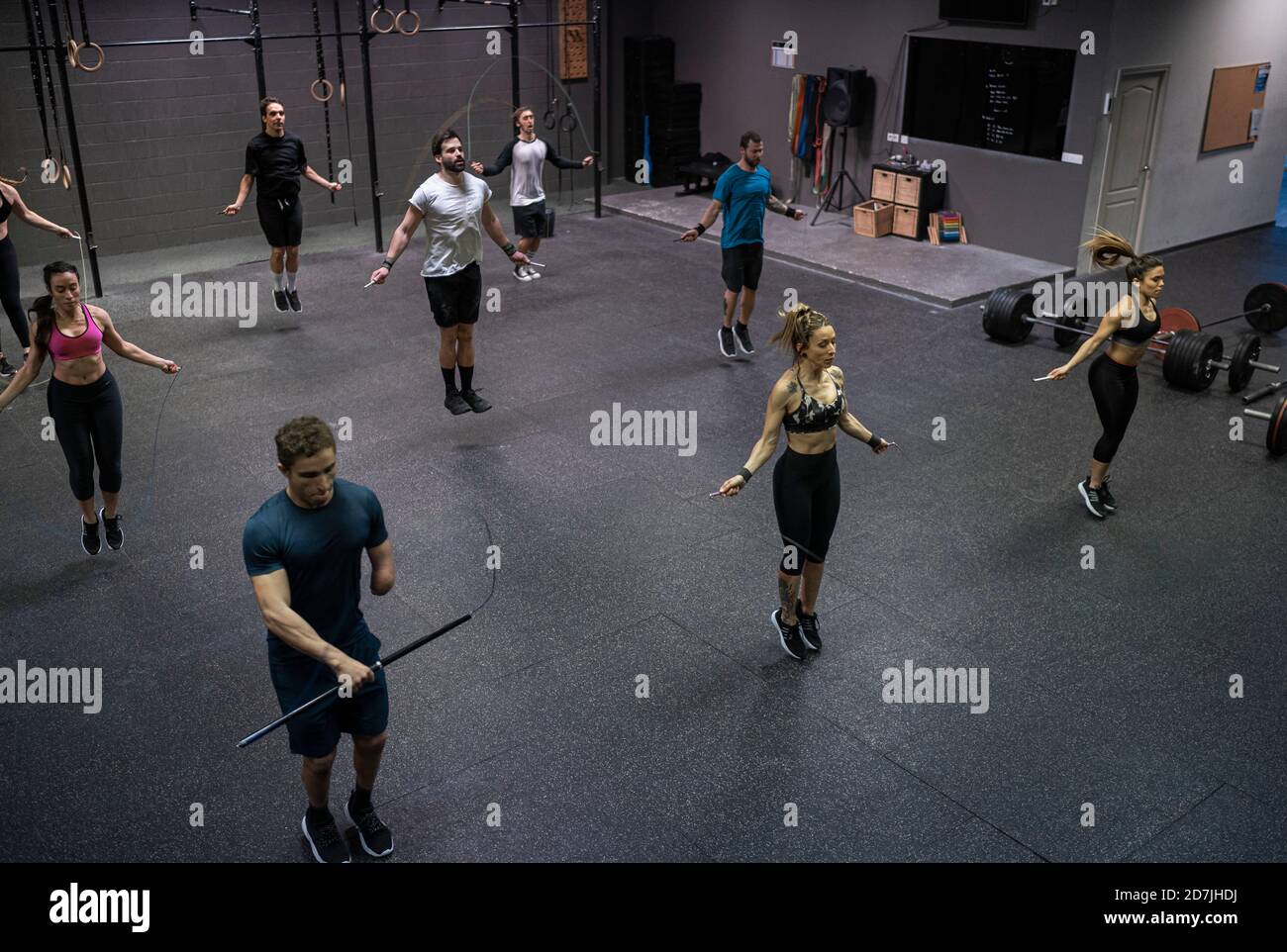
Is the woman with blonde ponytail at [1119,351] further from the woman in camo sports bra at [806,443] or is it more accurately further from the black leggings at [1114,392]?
the woman in camo sports bra at [806,443]

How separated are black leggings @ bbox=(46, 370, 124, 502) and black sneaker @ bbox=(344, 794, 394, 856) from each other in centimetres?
247

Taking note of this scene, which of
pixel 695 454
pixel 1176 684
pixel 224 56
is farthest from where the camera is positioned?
pixel 224 56

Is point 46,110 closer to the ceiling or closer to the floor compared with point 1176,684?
closer to the ceiling

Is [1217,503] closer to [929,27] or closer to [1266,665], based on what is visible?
[1266,665]

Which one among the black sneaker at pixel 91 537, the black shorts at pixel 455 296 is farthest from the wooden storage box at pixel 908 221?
the black sneaker at pixel 91 537

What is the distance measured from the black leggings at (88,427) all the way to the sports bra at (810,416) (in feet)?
9.92

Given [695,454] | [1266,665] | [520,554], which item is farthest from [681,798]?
[695,454]

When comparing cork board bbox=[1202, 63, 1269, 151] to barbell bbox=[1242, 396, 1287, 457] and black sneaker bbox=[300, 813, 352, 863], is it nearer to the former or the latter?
barbell bbox=[1242, 396, 1287, 457]

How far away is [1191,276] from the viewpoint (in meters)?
10.6

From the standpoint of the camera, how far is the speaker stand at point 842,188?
39.4 ft

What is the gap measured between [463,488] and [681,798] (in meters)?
2.76

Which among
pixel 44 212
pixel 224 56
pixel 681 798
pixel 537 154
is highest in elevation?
pixel 224 56

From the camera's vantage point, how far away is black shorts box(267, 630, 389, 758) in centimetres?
342

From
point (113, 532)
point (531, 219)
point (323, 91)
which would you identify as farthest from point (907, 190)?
point (113, 532)
